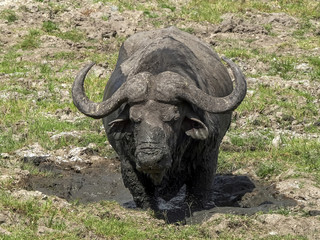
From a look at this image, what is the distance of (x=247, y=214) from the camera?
24.6 ft

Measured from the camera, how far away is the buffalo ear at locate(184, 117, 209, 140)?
7152 millimetres

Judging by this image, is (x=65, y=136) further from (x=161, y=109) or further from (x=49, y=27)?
(x=49, y=27)

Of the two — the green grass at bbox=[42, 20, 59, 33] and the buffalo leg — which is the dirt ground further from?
the buffalo leg

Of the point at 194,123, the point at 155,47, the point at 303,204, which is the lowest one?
the point at 303,204

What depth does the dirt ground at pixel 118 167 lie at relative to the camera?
745 cm

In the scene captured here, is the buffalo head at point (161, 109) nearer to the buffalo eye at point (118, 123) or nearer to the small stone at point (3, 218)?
the buffalo eye at point (118, 123)

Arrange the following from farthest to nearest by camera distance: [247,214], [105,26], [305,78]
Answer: [105,26]
[305,78]
[247,214]

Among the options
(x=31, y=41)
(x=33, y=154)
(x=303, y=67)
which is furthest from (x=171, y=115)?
(x=31, y=41)

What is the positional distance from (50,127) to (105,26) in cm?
590

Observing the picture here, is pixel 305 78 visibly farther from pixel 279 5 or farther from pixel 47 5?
pixel 47 5

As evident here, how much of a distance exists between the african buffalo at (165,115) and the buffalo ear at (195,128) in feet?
0.03

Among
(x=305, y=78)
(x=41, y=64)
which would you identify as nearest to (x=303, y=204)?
(x=305, y=78)

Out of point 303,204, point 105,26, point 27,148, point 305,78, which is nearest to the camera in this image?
point 303,204

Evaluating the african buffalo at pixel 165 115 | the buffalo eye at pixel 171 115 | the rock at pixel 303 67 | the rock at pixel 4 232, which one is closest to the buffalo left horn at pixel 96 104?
the african buffalo at pixel 165 115
